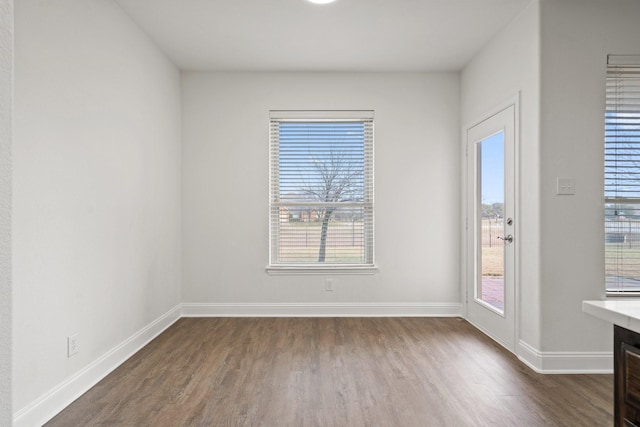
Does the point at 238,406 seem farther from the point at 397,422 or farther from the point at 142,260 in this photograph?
the point at 142,260

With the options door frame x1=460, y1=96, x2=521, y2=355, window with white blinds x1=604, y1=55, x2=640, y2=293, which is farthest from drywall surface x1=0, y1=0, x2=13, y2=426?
window with white blinds x1=604, y1=55, x2=640, y2=293

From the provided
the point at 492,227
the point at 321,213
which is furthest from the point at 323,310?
the point at 492,227

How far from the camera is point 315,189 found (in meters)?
4.43

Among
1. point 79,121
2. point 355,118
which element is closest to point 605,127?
point 355,118

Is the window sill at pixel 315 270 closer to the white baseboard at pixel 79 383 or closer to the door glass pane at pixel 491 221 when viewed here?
the door glass pane at pixel 491 221

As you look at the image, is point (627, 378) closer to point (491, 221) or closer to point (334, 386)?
point (334, 386)

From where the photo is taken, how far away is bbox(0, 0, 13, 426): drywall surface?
690mm

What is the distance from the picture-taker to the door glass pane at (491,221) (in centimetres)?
345

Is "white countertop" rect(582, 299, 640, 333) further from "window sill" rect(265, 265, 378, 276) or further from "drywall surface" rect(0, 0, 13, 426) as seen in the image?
"window sill" rect(265, 265, 378, 276)

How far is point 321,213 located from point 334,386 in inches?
87.2

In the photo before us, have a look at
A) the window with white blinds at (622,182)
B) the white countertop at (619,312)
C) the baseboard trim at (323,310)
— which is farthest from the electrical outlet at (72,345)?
the window with white blinds at (622,182)

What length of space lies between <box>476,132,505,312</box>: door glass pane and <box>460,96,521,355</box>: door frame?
183 mm

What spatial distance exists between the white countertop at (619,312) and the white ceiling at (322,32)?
2.54m

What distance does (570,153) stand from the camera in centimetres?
280
